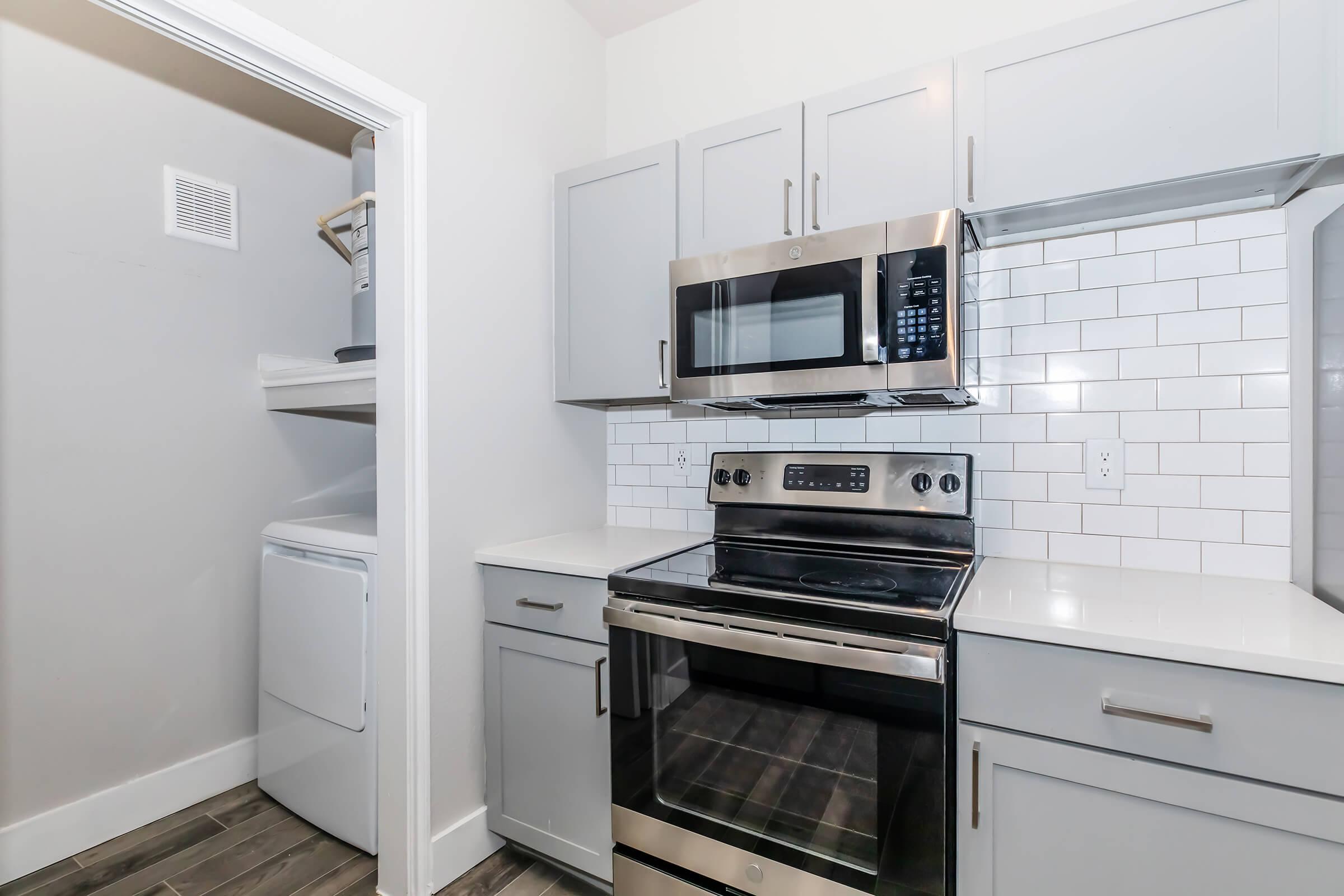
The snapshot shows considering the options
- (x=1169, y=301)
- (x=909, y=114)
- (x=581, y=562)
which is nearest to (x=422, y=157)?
(x=581, y=562)

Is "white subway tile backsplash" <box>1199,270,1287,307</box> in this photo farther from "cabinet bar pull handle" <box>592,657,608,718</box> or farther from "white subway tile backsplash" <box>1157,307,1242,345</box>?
"cabinet bar pull handle" <box>592,657,608,718</box>

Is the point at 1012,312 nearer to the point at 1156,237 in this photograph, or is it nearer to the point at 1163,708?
the point at 1156,237

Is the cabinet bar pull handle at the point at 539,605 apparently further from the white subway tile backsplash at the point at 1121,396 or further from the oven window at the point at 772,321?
the white subway tile backsplash at the point at 1121,396

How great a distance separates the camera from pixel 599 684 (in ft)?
5.16

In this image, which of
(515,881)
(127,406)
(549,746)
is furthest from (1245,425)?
(127,406)

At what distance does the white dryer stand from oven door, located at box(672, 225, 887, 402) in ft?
3.47

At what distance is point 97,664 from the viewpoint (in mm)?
1924

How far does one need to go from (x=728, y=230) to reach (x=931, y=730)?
1.33 meters

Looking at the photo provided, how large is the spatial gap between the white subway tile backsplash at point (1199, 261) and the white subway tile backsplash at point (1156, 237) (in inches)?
0.6

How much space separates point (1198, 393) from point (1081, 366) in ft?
0.81

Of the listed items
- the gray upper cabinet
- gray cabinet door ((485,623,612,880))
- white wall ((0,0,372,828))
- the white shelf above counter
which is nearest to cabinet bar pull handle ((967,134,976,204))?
the gray upper cabinet

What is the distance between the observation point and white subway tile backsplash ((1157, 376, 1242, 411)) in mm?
1440

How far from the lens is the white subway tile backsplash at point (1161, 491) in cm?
148

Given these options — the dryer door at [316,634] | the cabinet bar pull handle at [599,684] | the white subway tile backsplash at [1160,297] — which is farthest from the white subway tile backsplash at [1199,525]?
the dryer door at [316,634]
